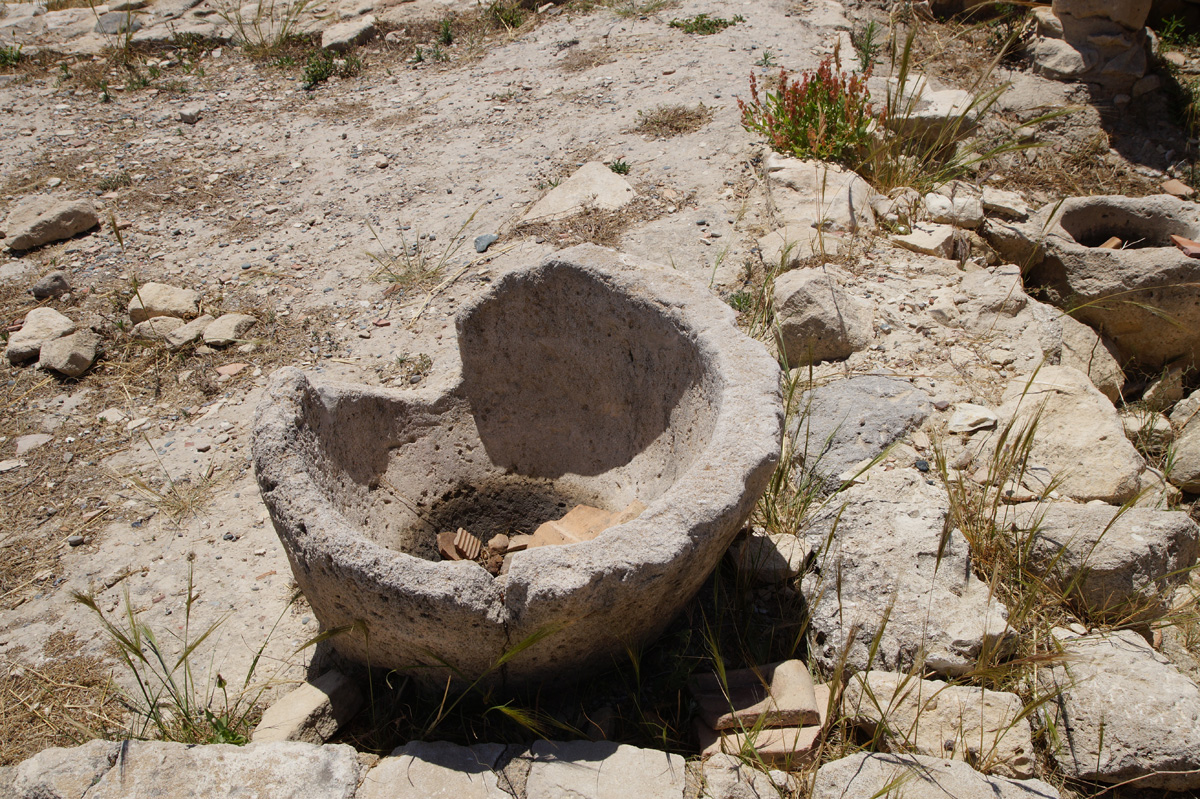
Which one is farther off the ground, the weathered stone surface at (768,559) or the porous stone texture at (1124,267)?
the porous stone texture at (1124,267)

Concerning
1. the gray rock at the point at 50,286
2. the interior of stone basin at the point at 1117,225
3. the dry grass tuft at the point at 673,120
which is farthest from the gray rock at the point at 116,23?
the interior of stone basin at the point at 1117,225

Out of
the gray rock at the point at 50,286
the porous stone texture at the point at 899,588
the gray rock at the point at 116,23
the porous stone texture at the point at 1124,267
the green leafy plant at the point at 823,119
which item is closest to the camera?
the porous stone texture at the point at 899,588

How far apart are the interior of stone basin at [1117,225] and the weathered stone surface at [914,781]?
145 inches

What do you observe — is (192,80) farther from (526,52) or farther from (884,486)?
(884,486)

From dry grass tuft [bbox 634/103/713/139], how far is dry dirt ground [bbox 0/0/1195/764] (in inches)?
2.9

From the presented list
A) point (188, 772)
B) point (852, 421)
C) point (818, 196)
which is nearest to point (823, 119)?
point (818, 196)

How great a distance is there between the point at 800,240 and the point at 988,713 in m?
2.81

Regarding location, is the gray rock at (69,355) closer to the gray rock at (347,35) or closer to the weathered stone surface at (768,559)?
the weathered stone surface at (768,559)

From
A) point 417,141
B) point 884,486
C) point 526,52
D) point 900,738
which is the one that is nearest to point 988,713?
point 900,738

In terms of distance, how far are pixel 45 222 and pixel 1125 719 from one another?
20.8ft

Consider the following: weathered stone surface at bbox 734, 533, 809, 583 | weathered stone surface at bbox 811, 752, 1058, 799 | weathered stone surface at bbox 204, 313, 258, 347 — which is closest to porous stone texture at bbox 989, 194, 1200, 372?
weathered stone surface at bbox 734, 533, 809, 583

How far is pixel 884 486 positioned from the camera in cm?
319

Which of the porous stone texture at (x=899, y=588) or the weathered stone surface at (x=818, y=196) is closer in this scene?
the porous stone texture at (x=899, y=588)

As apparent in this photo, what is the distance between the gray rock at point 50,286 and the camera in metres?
5.00
